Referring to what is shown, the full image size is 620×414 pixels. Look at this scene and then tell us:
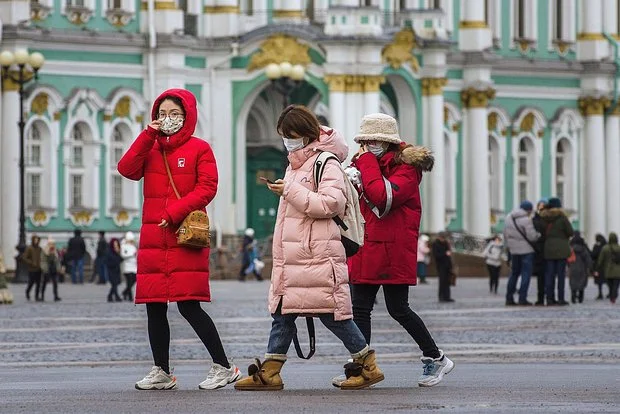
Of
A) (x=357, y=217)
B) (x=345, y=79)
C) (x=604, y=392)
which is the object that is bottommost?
(x=604, y=392)

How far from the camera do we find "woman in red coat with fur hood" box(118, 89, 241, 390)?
16.2m

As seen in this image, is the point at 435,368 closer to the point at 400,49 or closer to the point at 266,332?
the point at 266,332

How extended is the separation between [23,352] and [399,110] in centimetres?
3945

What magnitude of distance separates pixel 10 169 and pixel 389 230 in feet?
126

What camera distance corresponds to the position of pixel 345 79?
58.3 meters

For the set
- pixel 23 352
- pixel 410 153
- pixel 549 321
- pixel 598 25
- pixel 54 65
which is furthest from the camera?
pixel 598 25

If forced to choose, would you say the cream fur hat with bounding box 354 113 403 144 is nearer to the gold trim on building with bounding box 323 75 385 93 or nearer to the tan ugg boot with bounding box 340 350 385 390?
the tan ugg boot with bounding box 340 350 385 390

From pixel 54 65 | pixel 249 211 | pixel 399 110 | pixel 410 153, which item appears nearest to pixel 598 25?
pixel 399 110

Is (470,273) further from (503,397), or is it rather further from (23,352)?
(503,397)

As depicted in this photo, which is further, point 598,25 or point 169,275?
point 598,25

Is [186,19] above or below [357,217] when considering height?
above

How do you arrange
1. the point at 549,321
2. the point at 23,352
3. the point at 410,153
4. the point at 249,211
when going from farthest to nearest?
the point at 249,211 → the point at 549,321 → the point at 23,352 → the point at 410,153

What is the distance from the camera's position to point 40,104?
55.9 m

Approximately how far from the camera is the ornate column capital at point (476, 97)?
65500 millimetres
